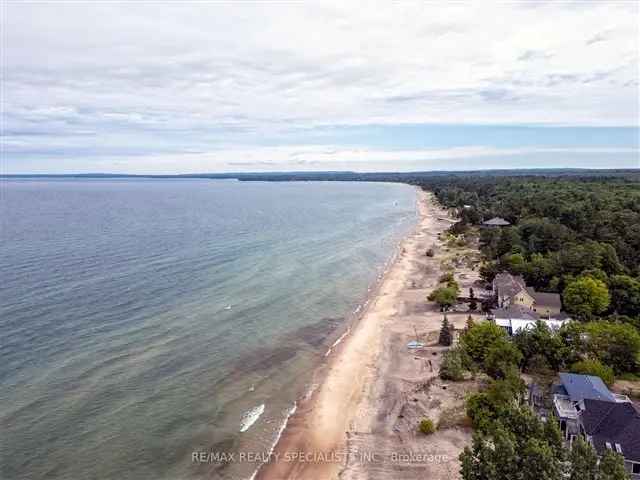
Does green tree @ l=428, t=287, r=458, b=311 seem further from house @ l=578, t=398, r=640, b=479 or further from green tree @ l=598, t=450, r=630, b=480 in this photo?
green tree @ l=598, t=450, r=630, b=480

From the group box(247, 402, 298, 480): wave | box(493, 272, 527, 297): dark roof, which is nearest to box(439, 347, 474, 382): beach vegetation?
box(247, 402, 298, 480): wave

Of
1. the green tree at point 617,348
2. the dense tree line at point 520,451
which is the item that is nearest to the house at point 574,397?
the dense tree line at point 520,451

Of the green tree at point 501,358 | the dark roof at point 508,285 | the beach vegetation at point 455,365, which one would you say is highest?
the dark roof at point 508,285

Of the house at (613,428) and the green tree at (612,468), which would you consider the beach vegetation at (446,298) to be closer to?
the house at (613,428)

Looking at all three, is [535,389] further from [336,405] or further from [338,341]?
[338,341]

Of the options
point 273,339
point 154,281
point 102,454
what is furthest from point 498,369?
point 154,281

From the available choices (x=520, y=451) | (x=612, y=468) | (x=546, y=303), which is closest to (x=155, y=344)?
(x=520, y=451)
